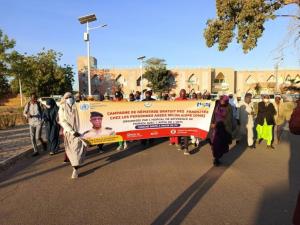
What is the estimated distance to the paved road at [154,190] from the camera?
4965 mm

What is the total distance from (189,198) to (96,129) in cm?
426

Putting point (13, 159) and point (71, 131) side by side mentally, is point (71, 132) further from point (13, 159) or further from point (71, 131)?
point (13, 159)

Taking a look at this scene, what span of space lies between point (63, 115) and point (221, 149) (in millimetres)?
3848

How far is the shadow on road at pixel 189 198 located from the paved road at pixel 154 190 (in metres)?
0.01

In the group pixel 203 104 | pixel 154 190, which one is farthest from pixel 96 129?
pixel 154 190

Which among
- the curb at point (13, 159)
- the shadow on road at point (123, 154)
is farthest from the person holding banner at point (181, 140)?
the curb at point (13, 159)

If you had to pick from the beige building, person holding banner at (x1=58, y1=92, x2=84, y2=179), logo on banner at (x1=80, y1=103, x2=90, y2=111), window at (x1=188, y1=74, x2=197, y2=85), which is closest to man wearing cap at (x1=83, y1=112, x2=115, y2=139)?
logo on banner at (x1=80, y1=103, x2=90, y2=111)

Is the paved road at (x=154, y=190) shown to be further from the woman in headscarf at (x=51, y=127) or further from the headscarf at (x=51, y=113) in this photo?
the headscarf at (x=51, y=113)

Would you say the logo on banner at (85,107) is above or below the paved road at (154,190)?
above

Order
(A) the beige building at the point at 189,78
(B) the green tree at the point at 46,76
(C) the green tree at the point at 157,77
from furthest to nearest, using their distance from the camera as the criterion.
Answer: (A) the beige building at the point at 189,78, (C) the green tree at the point at 157,77, (B) the green tree at the point at 46,76

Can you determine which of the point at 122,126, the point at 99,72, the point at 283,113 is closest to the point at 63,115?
the point at 122,126

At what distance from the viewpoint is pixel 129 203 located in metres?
5.54

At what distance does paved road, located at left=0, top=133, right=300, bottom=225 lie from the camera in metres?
4.96

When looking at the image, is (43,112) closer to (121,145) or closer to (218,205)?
(121,145)
